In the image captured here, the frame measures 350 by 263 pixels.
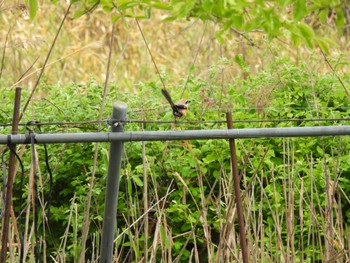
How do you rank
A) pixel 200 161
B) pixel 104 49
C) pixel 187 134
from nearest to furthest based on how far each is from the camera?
pixel 187 134 → pixel 200 161 → pixel 104 49

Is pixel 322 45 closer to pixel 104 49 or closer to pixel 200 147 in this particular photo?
pixel 200 147

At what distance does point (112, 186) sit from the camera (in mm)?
1979

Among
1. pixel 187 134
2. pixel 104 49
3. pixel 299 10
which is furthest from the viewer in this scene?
pixel 104 49

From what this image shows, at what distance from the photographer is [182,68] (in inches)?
254

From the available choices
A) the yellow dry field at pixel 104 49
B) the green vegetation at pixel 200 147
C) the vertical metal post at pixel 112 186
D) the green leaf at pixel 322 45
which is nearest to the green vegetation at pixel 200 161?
the green vegetation at pixel 200 147

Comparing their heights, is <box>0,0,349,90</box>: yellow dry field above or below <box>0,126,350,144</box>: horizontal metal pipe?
above

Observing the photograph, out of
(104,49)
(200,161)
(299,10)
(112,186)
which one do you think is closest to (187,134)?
(112,186)

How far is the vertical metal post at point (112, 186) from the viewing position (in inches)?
76.0

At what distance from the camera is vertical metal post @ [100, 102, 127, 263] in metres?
1.93

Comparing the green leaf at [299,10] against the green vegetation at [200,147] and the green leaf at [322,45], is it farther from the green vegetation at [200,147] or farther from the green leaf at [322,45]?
the green leaf at [322,45]

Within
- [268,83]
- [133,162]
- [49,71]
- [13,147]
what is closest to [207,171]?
[133,162]

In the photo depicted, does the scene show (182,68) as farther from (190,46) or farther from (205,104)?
(205,104)

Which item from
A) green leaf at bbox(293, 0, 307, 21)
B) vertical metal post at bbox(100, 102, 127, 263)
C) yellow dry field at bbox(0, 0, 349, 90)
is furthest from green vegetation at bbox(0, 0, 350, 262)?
yellow dry field at bbox(0, 0, 349, 90)

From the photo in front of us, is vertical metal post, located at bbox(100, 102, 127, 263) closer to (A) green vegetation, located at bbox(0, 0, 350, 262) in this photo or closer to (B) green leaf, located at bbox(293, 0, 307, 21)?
(A) green vegetation, located at bbox(0, 0, 350, 262)
